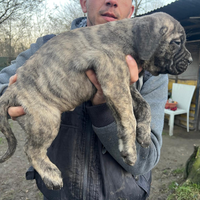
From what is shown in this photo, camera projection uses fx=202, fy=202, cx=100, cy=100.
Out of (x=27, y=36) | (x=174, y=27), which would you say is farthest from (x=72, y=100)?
(x=27, y=36)

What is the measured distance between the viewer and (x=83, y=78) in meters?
1.85

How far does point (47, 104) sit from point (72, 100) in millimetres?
227

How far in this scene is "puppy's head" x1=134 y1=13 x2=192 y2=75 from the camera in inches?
73.6

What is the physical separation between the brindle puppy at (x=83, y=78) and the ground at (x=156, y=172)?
321 cm

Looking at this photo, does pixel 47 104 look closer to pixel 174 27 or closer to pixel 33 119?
pixel 33 119

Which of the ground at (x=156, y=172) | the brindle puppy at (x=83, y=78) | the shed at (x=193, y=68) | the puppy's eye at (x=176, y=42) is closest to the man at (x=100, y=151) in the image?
the brindle puppy at (x=83, y=78)

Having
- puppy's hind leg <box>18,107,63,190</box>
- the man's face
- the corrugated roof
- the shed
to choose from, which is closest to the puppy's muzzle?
the man's face

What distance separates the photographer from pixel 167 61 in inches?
79.0

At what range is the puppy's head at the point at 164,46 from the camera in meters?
1.87

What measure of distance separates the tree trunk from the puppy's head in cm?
316

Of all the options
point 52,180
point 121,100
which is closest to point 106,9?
point 121,100

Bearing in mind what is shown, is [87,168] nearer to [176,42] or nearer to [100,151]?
[100,151]

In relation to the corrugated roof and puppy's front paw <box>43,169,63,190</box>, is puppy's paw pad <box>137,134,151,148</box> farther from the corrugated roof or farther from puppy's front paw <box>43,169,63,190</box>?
the corrugated roof

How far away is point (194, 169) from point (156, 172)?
1142 mm
